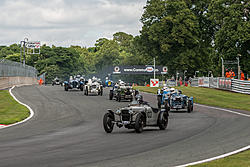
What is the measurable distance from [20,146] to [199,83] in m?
54.9

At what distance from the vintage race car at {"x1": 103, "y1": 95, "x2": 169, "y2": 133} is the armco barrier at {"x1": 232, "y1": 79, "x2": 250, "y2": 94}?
31376mm

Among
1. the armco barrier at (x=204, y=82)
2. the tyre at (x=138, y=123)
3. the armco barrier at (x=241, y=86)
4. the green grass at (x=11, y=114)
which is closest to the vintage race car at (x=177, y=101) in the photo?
the green grass at (x=11, y=114)

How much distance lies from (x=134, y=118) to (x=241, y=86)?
33780 millimetres

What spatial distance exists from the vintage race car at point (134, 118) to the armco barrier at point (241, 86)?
103ft

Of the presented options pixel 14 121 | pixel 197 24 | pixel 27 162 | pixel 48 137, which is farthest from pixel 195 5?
pixel 27 162

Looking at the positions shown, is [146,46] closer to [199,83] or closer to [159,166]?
[199,83]

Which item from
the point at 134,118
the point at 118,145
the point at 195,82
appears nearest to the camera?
the point at 118,145

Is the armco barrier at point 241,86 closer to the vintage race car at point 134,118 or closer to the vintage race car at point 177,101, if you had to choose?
the vintage race car at point 177,101

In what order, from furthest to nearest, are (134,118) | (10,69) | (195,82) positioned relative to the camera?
(195,82) → (10,69) → (134,118)

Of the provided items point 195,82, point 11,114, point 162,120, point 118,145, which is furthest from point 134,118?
point 195,82

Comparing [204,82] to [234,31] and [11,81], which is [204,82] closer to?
[234,31]

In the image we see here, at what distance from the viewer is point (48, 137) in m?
15.1

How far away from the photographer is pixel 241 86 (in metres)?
47.9

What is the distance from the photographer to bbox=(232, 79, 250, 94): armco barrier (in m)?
46.6
